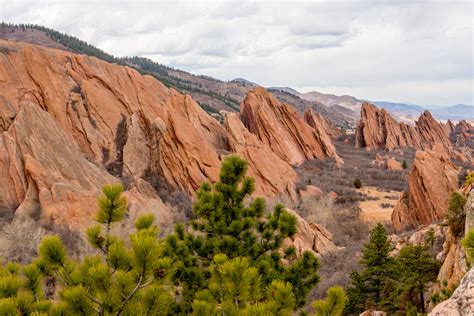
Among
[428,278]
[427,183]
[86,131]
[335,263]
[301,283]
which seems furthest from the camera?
[86,131]

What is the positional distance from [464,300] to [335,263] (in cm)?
1663

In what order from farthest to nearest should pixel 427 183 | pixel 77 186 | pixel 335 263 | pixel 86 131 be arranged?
pixel 86 131
pixel 427 183
pixel 77 186
pixel 335 263

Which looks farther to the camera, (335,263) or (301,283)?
(335,263)

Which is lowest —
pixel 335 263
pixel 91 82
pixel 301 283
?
pixel 335 263

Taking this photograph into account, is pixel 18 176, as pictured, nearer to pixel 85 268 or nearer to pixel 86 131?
pixel 86 131

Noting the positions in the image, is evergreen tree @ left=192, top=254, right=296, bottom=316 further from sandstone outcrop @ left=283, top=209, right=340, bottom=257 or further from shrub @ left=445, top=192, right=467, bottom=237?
sandstone outcrop @ left=283, top=209, right=340, bottom=257

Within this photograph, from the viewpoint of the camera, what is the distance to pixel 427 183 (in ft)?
79.7

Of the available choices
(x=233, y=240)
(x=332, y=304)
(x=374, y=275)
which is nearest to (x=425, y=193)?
(x=374, y=275)

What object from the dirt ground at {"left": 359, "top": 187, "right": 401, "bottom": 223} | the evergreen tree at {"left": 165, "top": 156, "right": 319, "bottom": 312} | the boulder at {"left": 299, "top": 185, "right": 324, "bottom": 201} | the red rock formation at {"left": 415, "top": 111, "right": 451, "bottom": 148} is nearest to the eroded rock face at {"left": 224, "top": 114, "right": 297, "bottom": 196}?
the boulder at {"left": 299, "top": 185, "right": 324, "bottom": 201}

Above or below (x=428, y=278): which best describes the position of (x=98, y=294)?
above

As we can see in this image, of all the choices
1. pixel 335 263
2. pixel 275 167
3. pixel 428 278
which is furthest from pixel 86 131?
pixel 428 278

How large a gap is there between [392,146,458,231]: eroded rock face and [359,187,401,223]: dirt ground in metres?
4.22

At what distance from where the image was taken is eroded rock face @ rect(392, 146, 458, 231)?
2355cm

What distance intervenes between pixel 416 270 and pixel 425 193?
12.3 meters
